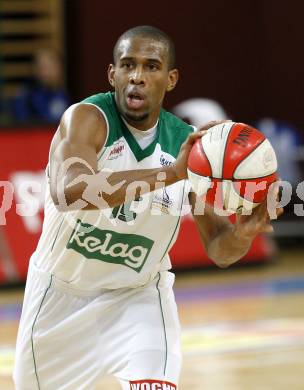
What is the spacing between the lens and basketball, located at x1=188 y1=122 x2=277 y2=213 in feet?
14.4

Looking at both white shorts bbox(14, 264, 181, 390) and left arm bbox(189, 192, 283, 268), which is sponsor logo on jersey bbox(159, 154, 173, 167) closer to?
left arm bbox(189, 192, 283, 268)

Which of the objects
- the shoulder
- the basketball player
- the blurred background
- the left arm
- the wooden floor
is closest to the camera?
the left arm

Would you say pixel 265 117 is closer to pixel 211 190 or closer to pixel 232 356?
pixel 232 356

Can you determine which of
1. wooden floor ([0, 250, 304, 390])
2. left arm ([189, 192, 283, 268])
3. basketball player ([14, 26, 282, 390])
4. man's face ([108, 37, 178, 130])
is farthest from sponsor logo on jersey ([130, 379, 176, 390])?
wooden floor ([0, 250, 304, 390])

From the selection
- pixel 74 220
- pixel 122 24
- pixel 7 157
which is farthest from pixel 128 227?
pixel 122 24

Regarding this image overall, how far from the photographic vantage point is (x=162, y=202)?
4.99m

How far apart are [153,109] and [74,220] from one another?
0.69 meters

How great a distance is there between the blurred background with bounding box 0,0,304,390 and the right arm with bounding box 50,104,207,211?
2965 millimetres

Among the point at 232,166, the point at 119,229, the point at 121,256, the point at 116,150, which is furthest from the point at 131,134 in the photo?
the point at 232,166

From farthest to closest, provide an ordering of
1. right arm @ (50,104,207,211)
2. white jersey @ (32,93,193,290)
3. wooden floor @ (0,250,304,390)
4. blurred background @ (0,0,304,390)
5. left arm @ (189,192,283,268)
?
blurred background @ (0,0,304,390), wooden floor @ (0,250,304,390), white jersey @ (32,93,193,290), left arm @ (189,192,283,268), right arm @ (50,104,207,211)

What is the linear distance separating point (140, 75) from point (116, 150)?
15.7 inches

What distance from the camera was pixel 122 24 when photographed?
49.3ft

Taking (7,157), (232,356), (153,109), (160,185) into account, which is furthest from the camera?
(7,157)

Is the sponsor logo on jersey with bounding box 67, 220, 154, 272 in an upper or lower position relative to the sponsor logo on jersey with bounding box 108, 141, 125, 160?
lower
